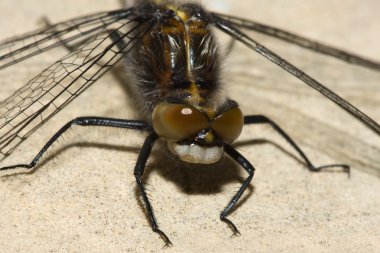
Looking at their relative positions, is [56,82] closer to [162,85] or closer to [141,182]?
[162,85]

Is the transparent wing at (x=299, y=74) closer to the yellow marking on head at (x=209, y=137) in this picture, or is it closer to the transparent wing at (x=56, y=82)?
the transparent wing at (x=56, y=82)

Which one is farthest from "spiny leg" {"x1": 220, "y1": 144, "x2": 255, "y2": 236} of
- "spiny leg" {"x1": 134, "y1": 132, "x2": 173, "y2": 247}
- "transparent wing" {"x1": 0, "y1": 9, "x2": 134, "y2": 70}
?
"transparent wing" {"x1": 0, "y1": 9, "x2": 134, "y2": 70}

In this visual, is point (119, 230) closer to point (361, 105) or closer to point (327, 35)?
point (361, 105)

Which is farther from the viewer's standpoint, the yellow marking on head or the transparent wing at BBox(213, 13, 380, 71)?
the transparent wing at BBox(213, 13, 380, 71)

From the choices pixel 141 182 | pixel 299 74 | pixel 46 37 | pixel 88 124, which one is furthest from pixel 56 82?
pixel 299 74

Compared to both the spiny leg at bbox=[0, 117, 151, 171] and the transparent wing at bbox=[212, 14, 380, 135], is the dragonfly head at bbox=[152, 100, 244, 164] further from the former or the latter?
the transparent wing at bbox=[212, 14, 380, 135]

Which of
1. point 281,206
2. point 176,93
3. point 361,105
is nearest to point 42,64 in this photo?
point 176,93
